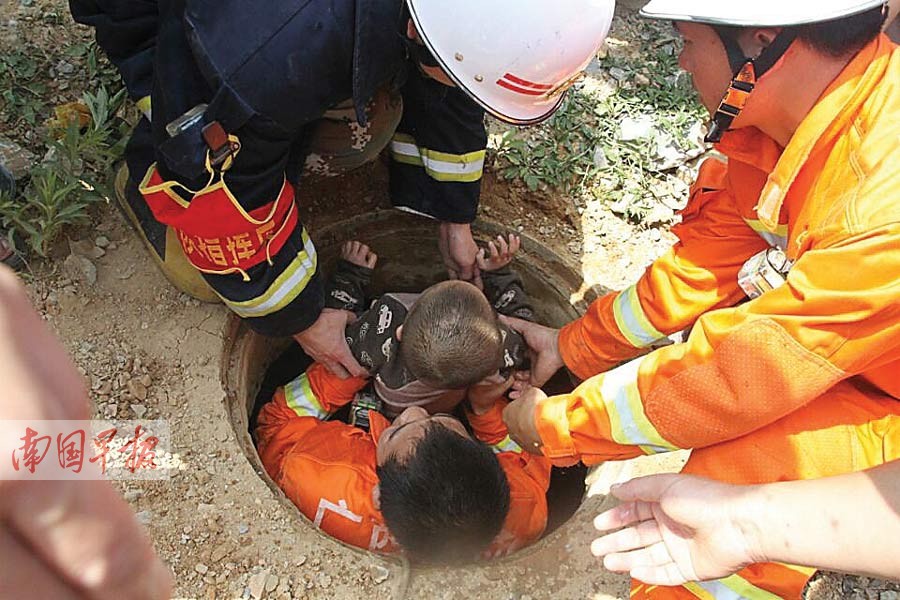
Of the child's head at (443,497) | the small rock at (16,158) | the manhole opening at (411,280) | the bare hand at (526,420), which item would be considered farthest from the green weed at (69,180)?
the bare hand at (526,420)

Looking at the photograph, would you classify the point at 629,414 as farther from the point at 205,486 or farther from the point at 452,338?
the point at 205,486

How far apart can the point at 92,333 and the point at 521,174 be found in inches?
67.4

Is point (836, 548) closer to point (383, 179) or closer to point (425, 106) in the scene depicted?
point (425, 106)

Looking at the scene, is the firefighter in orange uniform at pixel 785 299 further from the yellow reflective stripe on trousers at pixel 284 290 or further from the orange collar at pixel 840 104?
the yellow reflective stripe on trousers at pixel 284 290

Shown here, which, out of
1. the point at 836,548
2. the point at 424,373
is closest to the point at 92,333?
the point at 424,373

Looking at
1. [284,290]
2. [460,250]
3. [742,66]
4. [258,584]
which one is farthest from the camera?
[460,250]

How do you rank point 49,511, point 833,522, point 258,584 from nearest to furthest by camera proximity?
point 49,511 → point 833,522 → point 258,584

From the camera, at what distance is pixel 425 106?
2.62m

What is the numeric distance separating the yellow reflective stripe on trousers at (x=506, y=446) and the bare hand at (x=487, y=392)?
140 mm

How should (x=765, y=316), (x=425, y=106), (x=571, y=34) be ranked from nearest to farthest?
(x=765, y=316), (x=571, y=34), (x=425, y=106)

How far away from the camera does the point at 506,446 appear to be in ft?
9.60

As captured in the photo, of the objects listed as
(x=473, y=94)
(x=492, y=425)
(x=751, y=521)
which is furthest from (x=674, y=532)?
(x=492, y=425)

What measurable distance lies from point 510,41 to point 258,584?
1537 mm

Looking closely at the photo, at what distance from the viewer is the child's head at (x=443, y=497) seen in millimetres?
2207
